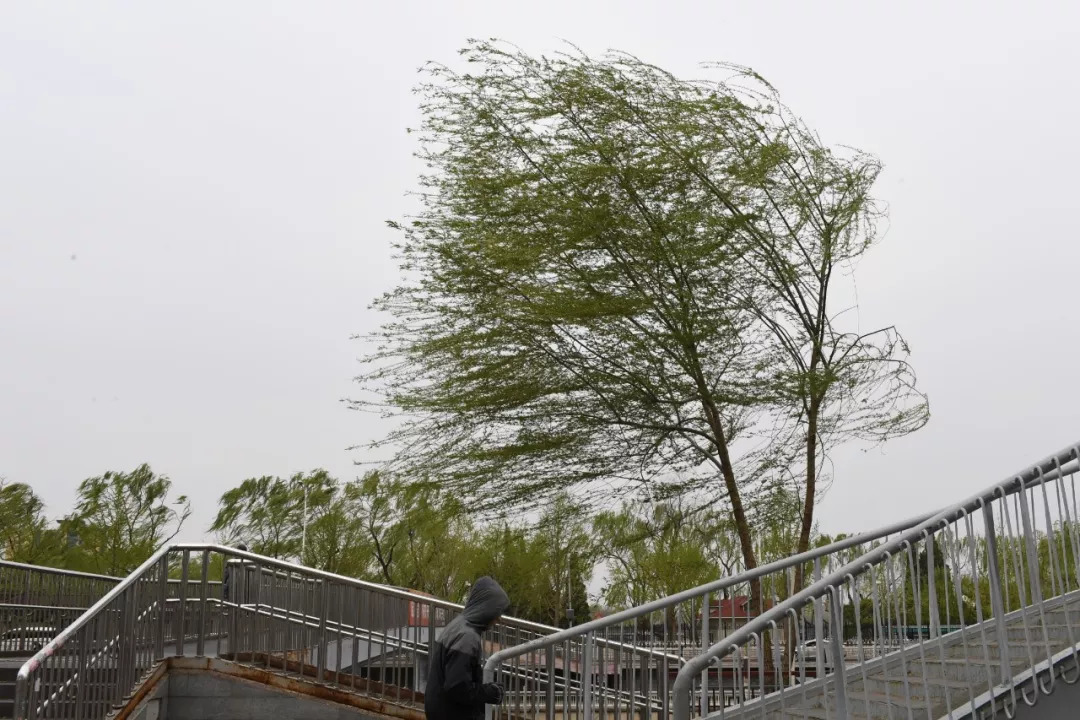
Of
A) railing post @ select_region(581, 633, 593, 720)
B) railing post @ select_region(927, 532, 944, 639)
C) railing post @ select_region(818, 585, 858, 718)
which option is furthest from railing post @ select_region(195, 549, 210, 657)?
railing post @ select_region(927, 532, 944, 639)

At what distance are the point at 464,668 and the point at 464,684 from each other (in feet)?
0.38

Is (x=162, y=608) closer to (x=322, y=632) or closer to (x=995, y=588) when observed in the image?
(x=322, y=632)

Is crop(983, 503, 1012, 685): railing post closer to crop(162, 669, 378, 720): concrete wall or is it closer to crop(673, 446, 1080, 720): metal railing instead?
crop(673, 446, 1080, 720): metal railing

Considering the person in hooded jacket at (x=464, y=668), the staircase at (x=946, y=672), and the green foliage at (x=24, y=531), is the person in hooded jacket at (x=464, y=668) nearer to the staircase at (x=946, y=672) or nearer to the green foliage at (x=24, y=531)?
the staircase at (x=946, y=672)

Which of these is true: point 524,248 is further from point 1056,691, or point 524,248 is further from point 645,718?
point 1056,691

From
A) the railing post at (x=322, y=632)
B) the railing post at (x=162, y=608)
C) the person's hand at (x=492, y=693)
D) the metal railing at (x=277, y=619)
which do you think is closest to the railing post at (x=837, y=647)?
the person's hand at (x=492, y=693)

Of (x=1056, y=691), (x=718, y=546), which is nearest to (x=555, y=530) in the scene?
(x=1056, y=691)

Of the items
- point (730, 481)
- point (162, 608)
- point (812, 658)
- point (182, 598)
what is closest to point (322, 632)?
point (182, 598)

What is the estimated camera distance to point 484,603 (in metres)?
8.20

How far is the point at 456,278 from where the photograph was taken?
19328 mm

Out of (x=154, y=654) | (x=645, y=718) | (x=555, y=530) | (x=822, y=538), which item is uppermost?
(x=822, y=538)

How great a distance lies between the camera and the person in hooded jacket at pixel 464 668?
25.9 feet

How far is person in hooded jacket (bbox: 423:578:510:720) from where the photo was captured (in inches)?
311

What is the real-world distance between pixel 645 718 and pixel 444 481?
9.10 m
